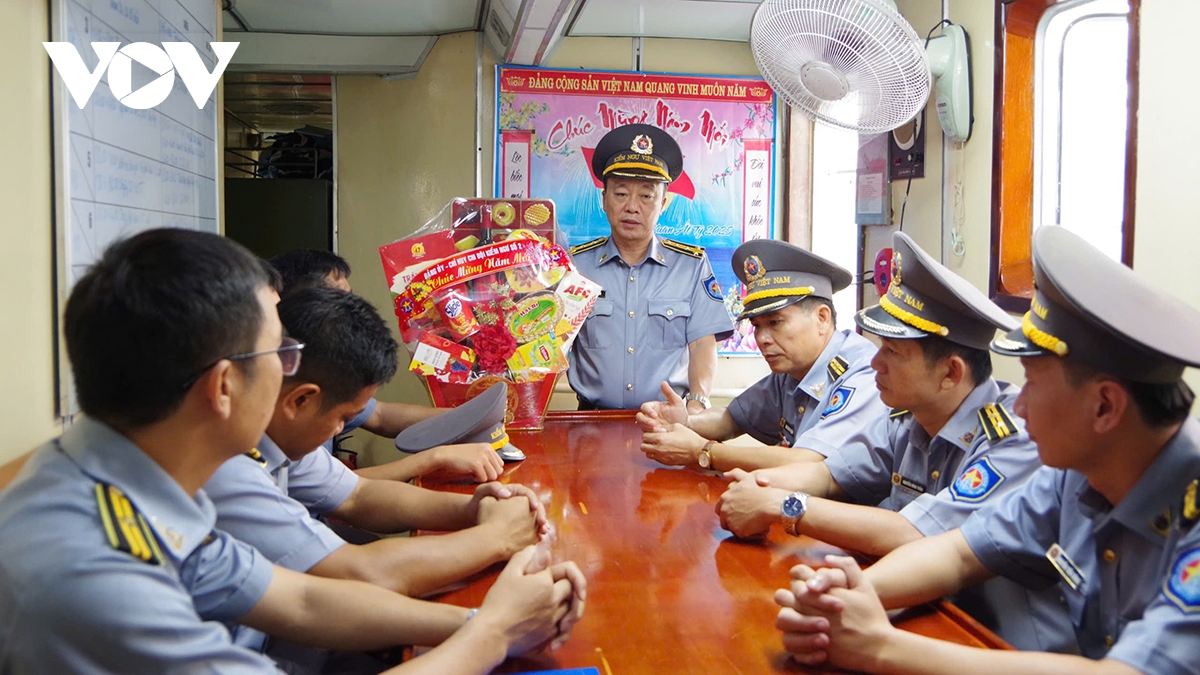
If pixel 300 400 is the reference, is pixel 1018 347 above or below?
above

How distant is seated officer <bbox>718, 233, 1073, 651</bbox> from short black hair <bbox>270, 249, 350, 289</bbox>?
1.35 metres

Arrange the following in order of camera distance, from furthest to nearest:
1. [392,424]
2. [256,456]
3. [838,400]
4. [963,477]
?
[392,424], [838,400], [963,477], [256,456]

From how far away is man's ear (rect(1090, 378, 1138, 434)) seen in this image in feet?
3.95

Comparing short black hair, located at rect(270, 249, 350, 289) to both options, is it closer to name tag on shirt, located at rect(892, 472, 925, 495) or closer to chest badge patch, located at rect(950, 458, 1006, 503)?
name tag on shirt, located at rect(892, 472, 925, 495)

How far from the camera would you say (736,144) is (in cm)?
487

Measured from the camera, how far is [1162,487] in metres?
1.21

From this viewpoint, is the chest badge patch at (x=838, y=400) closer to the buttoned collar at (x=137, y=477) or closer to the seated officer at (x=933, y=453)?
the seated officer at (x=933, y=453)

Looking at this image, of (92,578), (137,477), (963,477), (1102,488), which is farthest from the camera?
(963,477)

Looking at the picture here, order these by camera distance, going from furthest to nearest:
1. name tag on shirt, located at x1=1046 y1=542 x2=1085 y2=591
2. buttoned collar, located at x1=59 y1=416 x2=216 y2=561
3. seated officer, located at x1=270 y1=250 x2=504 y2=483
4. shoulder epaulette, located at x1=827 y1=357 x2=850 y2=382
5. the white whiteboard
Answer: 1. shoulder epaulette, located at x1=827 y1=357 x2=850 y2=382
2. seated officer, located at x1=270 y1=250 x2=504 y2=483
3. the white whiteboard
4. name tag on shirt, located at x1=1046 y1=542 x2=1085 y2=591
5. buttoned collar, located at x1=59 y1=416 x2=216 y2=561

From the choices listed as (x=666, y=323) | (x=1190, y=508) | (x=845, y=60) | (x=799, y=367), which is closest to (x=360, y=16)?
(x=666, y=323)

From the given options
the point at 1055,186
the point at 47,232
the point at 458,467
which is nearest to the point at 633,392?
the point at 458,467

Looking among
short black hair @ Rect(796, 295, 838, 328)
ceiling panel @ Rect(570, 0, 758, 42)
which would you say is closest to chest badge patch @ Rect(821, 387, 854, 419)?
short black hair @ Rect(796, 295, 838, 328)

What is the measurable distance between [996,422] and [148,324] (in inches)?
58.0

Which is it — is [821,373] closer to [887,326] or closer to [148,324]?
[887,326]
